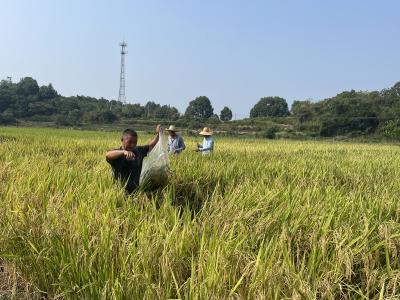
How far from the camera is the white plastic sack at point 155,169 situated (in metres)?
4.57

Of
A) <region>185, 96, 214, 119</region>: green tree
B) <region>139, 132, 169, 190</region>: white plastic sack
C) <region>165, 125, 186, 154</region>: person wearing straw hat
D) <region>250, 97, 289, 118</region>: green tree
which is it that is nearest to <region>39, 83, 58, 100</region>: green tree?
<region>185, 96, 214, 119</region>: green tree

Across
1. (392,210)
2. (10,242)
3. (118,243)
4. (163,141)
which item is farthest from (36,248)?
(392,210)

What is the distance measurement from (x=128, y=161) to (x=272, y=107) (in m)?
87.4

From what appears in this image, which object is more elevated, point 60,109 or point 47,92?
point 47,92

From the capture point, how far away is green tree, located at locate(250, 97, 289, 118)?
296 ft

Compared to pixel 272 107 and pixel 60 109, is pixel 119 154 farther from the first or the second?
pixel 272 107

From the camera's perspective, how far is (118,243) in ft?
8.48

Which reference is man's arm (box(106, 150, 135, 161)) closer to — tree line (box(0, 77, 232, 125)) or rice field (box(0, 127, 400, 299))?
rice field (box(0, 127, 400, 299))

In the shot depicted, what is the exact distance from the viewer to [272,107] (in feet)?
296

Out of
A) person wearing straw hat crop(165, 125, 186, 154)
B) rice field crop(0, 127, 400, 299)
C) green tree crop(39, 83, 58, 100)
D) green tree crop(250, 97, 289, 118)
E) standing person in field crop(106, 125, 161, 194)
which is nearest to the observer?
rice field crop(0, 127, 400, 299)

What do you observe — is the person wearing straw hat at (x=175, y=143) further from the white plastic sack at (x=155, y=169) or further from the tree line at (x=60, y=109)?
the tree line at (x=60, y=109)

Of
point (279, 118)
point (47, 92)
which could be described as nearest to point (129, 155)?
point (279, 118)

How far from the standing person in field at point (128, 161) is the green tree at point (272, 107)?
86.6 meters

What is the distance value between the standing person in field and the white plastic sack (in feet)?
0.19
